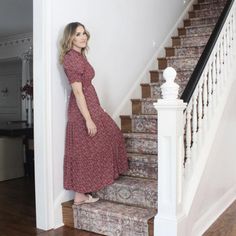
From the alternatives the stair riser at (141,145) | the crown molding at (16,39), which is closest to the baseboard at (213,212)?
the stair riser at (141,145)

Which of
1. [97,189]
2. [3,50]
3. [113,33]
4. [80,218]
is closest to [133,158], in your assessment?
[97,189]

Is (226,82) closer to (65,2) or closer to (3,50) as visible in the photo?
(65,2)

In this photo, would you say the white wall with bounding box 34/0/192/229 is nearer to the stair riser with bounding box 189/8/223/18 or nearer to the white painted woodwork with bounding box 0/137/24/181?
the stair riser with bounding box 189/8/223/18

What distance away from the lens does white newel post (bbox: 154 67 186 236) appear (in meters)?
2.31

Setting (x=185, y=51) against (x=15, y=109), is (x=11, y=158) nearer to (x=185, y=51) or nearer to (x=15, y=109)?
(x=185, y=51)

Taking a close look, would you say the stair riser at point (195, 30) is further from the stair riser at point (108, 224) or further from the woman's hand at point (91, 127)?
the stair riser at point (108, 224)

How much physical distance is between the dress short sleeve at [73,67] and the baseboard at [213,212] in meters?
1.44

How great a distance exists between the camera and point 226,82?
3250 mm

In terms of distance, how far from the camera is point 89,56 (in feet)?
10.8

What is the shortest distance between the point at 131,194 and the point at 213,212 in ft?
2.46

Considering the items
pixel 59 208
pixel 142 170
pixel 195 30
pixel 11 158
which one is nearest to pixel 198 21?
pixel 195 30

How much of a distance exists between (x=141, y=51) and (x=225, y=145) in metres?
1.53

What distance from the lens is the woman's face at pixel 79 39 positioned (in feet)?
9.30

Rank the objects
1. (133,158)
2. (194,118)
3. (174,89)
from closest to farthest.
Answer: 1. (174,89)
2. (194,118)
3. (133,158)
